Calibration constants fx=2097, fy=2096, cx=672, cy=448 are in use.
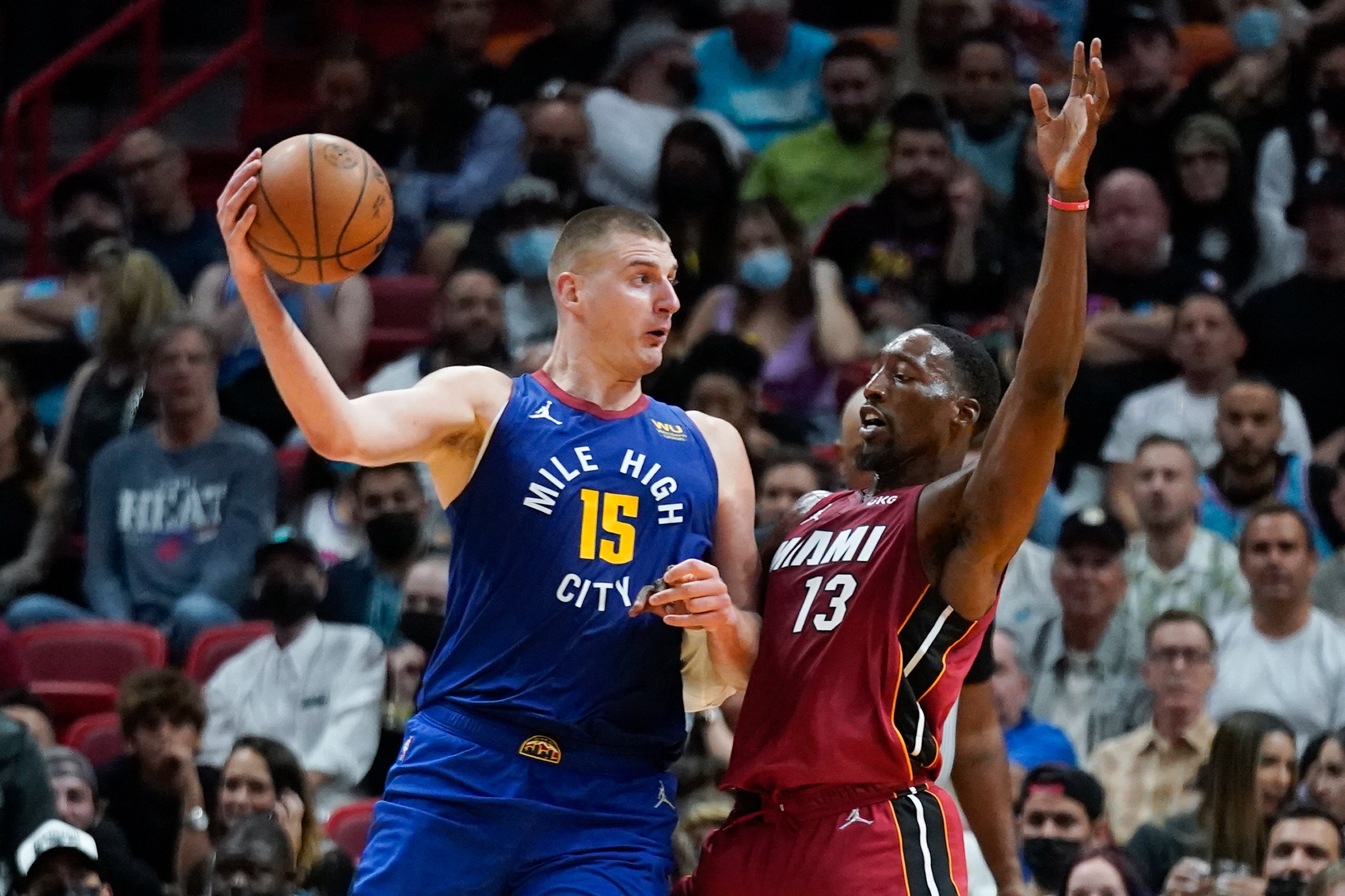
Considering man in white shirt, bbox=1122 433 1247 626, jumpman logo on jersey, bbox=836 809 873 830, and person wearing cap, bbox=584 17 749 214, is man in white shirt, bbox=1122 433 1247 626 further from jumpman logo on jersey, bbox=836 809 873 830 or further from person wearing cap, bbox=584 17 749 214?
jumpman logo on jersey, bbox=836 809 873 830

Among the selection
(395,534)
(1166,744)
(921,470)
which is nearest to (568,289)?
(921,470)

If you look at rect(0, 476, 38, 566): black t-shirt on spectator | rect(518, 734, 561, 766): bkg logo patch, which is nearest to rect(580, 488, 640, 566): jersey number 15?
rect(518, 734, 561, 766): bkg logo patch

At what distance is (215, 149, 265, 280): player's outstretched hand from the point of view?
4.79 m

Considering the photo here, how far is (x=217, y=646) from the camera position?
9445 millimetres

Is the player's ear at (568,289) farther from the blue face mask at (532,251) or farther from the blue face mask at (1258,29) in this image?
the blue face mask at (1258,29)

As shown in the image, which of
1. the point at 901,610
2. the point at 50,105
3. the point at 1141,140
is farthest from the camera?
the point at 50,105

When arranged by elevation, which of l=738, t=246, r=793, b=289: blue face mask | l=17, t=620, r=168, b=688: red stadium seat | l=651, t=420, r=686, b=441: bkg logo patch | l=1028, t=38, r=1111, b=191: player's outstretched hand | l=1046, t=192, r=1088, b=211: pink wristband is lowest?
l=17, t=620, r=168, b=688: red stadium seat

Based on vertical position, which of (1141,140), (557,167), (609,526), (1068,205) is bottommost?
(609,526)

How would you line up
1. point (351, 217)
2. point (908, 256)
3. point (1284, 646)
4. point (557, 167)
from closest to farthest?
1. point (351, 217)
2. point (1284, 646)
3. point (908, 256)
4. point (557, 167)

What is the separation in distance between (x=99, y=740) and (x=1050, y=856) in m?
4.14

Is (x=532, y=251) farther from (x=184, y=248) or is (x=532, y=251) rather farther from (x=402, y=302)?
(x=184, y=248)

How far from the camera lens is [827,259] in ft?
35.0

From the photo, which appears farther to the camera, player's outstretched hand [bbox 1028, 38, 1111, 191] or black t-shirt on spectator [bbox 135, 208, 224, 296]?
black t-shirt on spectator [bbox 135, 208, 224, 296]

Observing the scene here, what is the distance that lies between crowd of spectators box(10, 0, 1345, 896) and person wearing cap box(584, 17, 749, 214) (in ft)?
0.10
